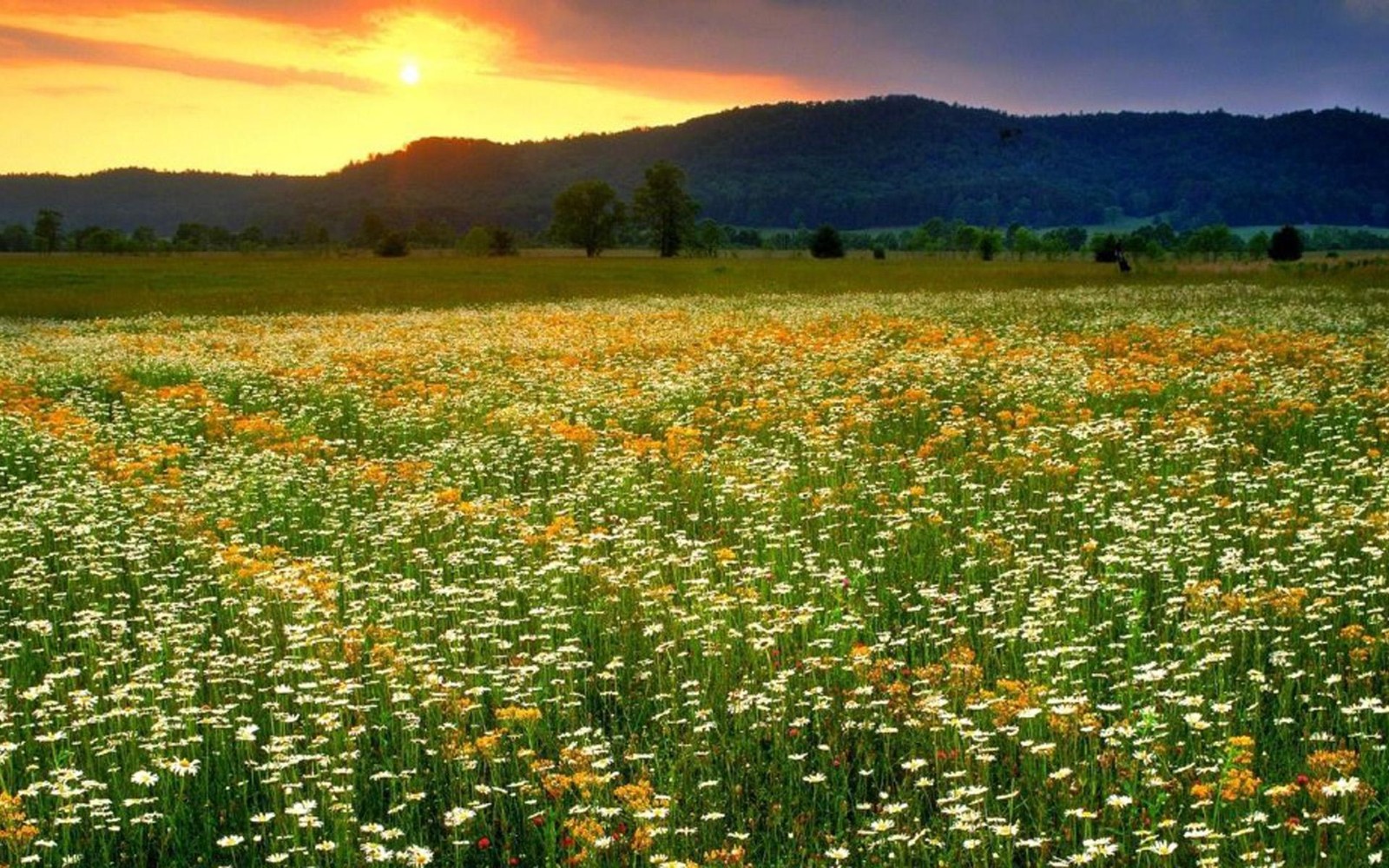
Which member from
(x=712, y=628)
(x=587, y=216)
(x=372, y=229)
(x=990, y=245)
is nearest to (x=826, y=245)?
(x=990, y=245)

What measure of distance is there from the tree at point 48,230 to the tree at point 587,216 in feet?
199

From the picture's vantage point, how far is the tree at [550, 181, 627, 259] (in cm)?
13912

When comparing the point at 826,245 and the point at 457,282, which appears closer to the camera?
the point at 457,282

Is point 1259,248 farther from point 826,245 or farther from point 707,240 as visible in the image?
point 707,240

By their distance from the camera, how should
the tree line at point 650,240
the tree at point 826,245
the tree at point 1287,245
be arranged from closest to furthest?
the tree at point 1287,245, the tree at point 826,245, the tree line at point 650,240

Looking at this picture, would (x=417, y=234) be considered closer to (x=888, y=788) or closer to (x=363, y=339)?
(x=363, y=339)

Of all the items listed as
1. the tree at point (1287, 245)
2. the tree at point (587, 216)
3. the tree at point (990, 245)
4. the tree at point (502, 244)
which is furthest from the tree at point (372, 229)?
the tree at point (1287, 245)

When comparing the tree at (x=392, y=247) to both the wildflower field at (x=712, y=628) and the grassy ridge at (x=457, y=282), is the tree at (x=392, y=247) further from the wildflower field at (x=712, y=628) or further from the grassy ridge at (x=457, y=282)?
the wildflower field at (x=712, y=628)

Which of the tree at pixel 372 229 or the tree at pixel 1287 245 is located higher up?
the tree at pixel 372 229

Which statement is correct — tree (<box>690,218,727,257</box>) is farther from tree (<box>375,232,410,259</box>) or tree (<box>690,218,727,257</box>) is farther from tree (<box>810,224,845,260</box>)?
tree (<box>375,232,410,259</box>)

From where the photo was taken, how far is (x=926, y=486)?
10.9 meters

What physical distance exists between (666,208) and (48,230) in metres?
78.5

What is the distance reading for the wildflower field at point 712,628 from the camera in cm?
505

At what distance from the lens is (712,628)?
6641 mm
